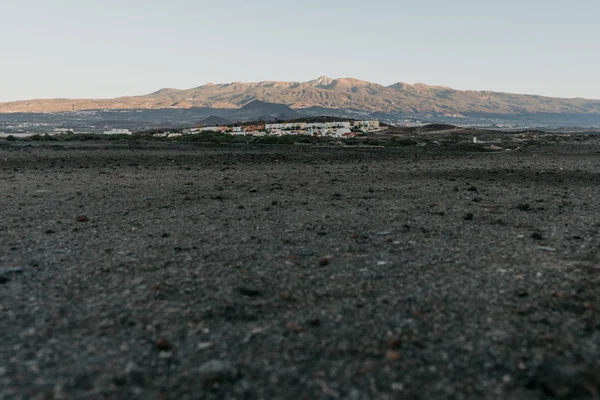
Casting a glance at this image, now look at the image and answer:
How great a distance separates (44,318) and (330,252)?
14.8ft

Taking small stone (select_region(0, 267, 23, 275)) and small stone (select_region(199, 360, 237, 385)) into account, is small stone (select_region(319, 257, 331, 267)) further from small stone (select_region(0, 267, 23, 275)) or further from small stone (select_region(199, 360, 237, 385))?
small stone (select_region(0, 267, 23, 275))

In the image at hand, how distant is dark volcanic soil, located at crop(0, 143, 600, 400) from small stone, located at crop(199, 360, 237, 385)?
19 mm

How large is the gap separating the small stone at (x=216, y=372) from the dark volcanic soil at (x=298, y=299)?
2 cm

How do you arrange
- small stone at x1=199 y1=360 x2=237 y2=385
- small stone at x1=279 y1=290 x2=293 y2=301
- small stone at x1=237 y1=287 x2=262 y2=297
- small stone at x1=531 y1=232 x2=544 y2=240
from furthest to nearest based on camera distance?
small stone at x1=531 y1=232 x2=544 y2=240 < small stone at x1=237 y1=287 x2=262 y2=297 < small stone at x1=279 y1=290 x2=293 y2=301 < small stone at x1=199 y1=360 x2=237 y2=385

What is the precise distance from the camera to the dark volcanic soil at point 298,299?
162 inches

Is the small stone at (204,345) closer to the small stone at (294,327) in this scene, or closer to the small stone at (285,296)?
the small stone at (294,327)

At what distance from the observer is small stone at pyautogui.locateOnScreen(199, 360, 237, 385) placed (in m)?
4.11

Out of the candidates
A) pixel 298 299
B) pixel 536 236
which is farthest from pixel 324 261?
pixel 536 236

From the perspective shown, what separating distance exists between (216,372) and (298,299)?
75.6 inches

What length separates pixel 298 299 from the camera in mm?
5961

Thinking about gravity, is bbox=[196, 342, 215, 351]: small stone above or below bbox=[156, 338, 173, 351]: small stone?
below

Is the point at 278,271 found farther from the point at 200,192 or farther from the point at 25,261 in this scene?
the point at 200,192

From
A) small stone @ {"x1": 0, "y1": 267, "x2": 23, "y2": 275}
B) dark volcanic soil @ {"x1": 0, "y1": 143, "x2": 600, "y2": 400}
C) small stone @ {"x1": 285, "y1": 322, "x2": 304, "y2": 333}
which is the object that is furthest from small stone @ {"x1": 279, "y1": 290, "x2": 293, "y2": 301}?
small stone @ {"x1": 0, "y1": 267, "x2": 23, "y2": 275}

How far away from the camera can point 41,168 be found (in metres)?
22.1
